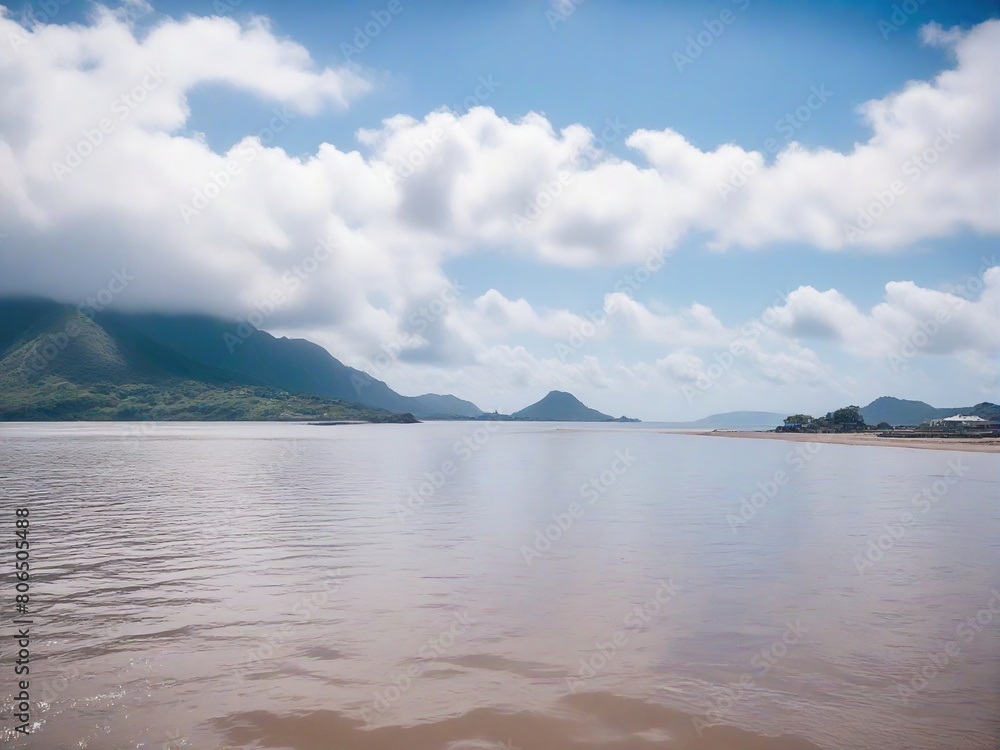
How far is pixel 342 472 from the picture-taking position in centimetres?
5384

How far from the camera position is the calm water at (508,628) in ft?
30.3

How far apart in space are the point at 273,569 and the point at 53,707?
9238 millimetres

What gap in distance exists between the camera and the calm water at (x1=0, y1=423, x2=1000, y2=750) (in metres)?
9.25

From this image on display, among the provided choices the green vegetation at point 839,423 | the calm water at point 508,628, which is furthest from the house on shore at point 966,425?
the calm water at point 508,628

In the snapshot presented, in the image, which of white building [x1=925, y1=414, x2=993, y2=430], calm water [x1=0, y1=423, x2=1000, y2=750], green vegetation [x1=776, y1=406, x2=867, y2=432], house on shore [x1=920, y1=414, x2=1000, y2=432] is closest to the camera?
calm water [x1=0, y1=423, x2=1000, y2=750]

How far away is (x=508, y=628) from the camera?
13555mm

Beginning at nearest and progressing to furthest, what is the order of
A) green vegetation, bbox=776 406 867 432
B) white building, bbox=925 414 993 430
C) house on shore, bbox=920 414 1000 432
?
house on shore, bbox=920 414 1000 432
white building, bbox=925 414 993 430
green vegetation, bbox=776 406 867 432

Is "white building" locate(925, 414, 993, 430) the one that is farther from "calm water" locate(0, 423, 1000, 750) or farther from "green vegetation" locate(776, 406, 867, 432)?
"calm water" locate(0, 423, 1000, 750)

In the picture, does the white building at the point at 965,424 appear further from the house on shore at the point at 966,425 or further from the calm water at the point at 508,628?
the calm water at the point at 508,628

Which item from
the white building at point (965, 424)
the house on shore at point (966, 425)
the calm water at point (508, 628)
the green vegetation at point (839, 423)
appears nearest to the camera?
the calm water at point (508, 628)

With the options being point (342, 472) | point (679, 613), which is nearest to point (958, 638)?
point (679, 613)

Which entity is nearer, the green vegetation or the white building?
the white building

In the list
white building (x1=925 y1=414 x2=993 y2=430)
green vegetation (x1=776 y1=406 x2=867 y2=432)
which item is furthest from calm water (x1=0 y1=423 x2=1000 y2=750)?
green vegetation (x1=776 y1=406 x2=867 y2=432)

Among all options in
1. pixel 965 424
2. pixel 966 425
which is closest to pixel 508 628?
pixel 966 425
